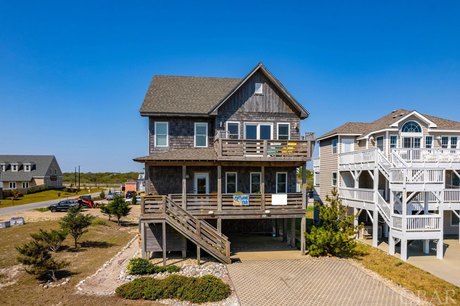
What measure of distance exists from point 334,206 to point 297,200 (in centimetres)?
238

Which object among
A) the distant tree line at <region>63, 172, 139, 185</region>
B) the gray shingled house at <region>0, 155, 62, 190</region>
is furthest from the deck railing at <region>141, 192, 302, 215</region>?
the distant tree line at <region>63, 172, 139, 185</region>

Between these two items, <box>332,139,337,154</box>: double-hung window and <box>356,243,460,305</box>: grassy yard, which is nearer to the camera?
<box>356,243,460,305</box>: grassy yard

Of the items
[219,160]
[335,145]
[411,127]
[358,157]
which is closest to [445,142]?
[411,127]

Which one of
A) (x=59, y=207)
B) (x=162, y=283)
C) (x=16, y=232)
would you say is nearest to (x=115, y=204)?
(x=16, y=232)

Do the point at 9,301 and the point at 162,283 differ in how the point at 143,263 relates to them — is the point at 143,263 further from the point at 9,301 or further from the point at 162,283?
the point at 9,301

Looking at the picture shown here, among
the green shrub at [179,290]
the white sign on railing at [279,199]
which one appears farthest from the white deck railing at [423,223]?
the green shrub at [179,290]

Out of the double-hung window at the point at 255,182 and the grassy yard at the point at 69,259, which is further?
the double-hung window at the point at 255,182

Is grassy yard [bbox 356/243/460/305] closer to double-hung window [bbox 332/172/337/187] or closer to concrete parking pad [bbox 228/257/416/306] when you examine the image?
concrete parking pad [bbox 228/257/416/306]

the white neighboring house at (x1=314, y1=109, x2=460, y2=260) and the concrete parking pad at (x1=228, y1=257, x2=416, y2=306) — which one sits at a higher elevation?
the white neighboring house at (x1=314, y1=109, x2=460, y2=260)

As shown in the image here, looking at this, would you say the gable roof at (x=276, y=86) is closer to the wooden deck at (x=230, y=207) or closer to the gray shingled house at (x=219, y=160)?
the gray shingled house at (x=219, y=160)

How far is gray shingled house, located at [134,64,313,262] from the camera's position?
674 inches

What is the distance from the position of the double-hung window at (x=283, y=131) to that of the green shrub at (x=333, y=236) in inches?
213

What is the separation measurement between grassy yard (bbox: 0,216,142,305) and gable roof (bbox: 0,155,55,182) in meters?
41.6

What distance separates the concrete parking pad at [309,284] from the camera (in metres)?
12.0
